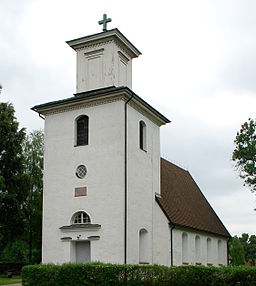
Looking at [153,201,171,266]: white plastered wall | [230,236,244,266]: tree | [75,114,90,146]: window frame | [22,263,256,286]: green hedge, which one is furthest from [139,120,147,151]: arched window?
[230,236,244,266]: tree

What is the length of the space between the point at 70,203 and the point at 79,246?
7.31 ft

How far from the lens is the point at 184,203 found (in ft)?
108

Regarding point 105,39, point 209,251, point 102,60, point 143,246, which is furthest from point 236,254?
point 105,39

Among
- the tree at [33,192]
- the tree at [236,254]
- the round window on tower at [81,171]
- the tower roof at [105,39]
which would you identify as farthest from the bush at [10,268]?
the tree at [236,254]

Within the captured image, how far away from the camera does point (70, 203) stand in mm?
24625

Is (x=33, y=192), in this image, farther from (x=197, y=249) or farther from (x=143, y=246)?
(x=143, y=246)

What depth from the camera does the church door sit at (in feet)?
78.8

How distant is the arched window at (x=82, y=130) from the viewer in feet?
83.0

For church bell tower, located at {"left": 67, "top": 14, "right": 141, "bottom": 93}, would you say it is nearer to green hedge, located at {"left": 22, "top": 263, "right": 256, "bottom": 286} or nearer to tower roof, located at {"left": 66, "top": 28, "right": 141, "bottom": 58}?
tower roof, located at {"left": 66, "top": 28, "right": 141, "bottom": 58}

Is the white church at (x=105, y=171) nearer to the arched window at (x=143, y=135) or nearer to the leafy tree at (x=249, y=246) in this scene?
the arched window at (x=143, y=135)

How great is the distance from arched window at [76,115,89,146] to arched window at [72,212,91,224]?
3691mm

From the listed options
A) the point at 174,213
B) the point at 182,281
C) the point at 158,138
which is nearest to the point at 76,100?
the point at 158,138

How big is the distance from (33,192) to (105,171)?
19594 mm

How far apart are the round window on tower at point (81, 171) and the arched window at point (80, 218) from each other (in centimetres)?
189
